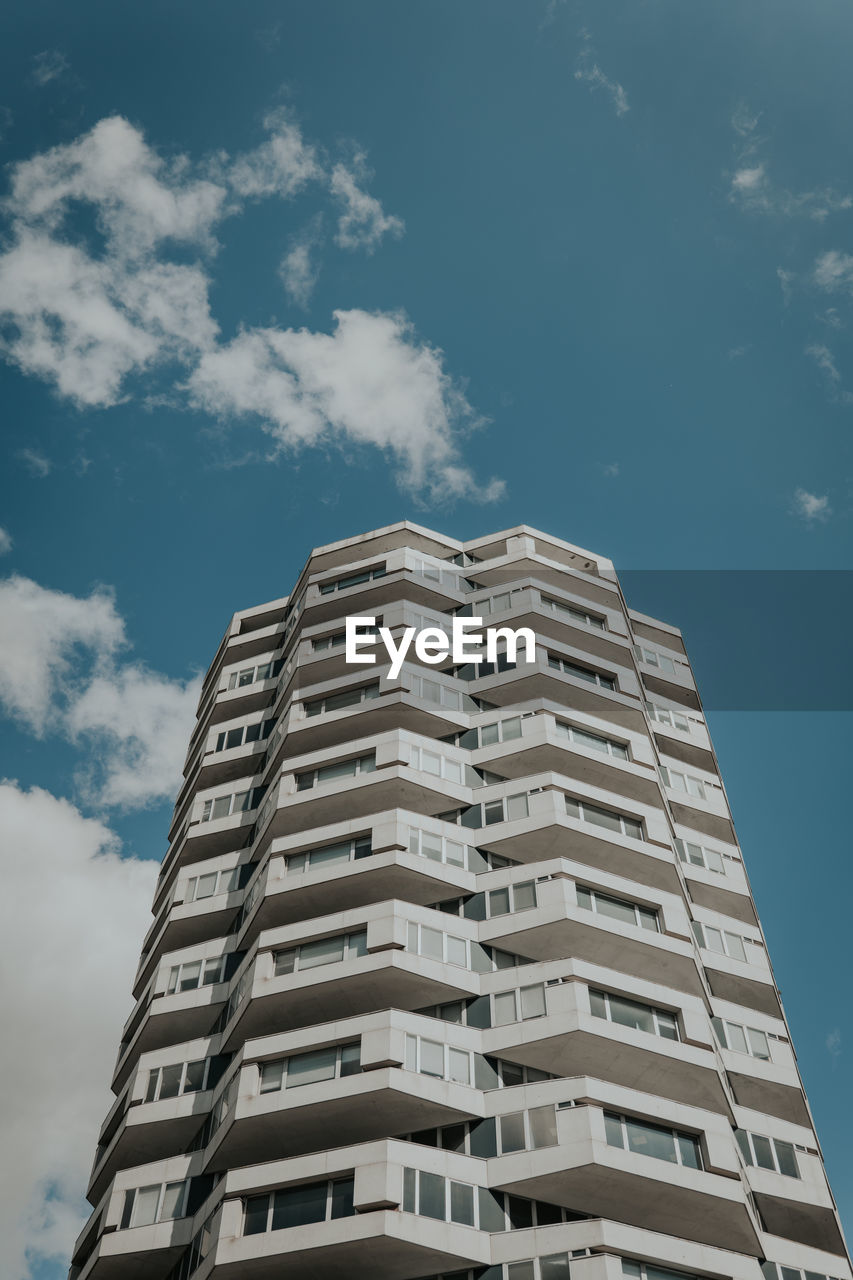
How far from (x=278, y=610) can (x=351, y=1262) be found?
41.1m

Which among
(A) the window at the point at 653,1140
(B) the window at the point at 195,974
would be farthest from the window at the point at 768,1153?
(B) the window at the point at 195,974

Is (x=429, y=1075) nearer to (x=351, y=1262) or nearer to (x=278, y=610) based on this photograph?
(x=351, y=1262)

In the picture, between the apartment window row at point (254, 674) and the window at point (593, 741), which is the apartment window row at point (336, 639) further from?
the window at point (593, 741)

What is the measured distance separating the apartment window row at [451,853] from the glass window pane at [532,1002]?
6863mm

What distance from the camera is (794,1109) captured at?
161ft

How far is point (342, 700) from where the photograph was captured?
193 ft

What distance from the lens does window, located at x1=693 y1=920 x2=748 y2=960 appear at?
176ft

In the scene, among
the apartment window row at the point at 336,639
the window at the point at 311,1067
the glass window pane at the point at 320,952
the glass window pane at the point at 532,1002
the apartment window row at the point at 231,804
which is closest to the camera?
the window at the point at 311,1067

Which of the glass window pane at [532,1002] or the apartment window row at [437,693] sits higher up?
the apartment window row at [437,693]

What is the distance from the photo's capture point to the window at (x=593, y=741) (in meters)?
55.9

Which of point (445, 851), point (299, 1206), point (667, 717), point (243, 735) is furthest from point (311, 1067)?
point (667, 717)

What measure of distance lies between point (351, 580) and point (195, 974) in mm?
23588

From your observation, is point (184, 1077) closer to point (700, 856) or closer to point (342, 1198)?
point (342, 1198)

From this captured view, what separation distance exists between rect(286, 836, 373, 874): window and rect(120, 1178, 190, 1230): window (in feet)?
42.7
